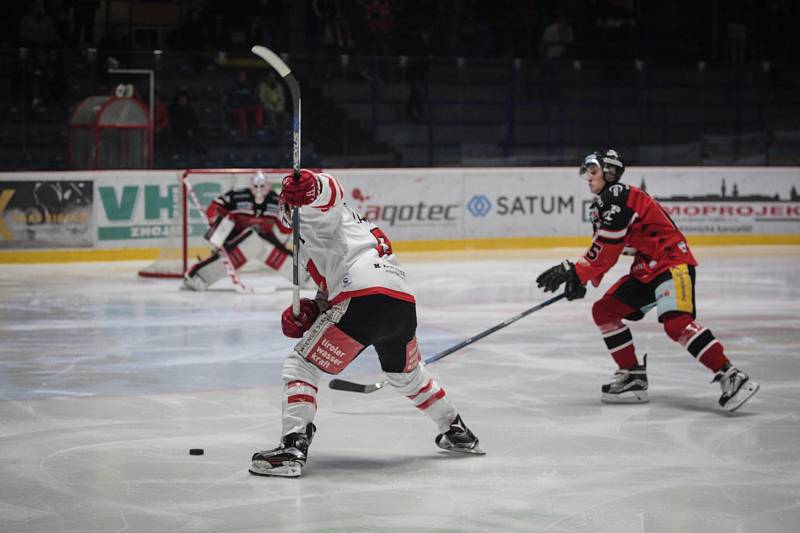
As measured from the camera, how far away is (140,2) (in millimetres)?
15664

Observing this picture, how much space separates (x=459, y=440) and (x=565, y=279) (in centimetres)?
129

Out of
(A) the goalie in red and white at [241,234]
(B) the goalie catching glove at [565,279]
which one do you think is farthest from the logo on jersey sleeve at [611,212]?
(A) the goalie in red and white at [241,234]

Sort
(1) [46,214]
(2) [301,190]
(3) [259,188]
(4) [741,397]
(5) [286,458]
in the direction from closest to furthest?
(2) [301,190]
(5) [286,458]
(4) [741,397]
(3) [259,188]
(1) [46,214]

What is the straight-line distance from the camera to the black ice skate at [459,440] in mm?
5168

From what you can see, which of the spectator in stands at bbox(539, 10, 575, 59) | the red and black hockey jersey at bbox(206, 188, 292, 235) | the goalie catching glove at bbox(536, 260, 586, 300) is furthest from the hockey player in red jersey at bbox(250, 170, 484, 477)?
the spectator in stands at bbox(539, 10, 575, 59)

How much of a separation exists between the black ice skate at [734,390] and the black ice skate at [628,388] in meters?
0.46

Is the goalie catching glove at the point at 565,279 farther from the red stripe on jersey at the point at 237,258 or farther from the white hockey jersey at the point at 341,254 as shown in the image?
the red stripe on jersey at the point at 237,258

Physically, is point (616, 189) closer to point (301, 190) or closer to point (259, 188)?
point (301, 190)

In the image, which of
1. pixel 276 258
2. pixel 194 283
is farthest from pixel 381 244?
pixel 194 283

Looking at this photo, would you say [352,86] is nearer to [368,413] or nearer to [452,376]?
[452,376]

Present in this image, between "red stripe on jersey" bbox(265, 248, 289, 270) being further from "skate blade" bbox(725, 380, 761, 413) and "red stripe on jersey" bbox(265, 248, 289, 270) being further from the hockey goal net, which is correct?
"skate blade" bbox(725, 380, 761, 413)

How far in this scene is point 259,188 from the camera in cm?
1096

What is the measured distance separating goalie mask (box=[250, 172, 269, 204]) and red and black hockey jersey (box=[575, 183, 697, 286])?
5.06 m

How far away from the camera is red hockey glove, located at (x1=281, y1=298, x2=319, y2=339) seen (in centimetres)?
486
